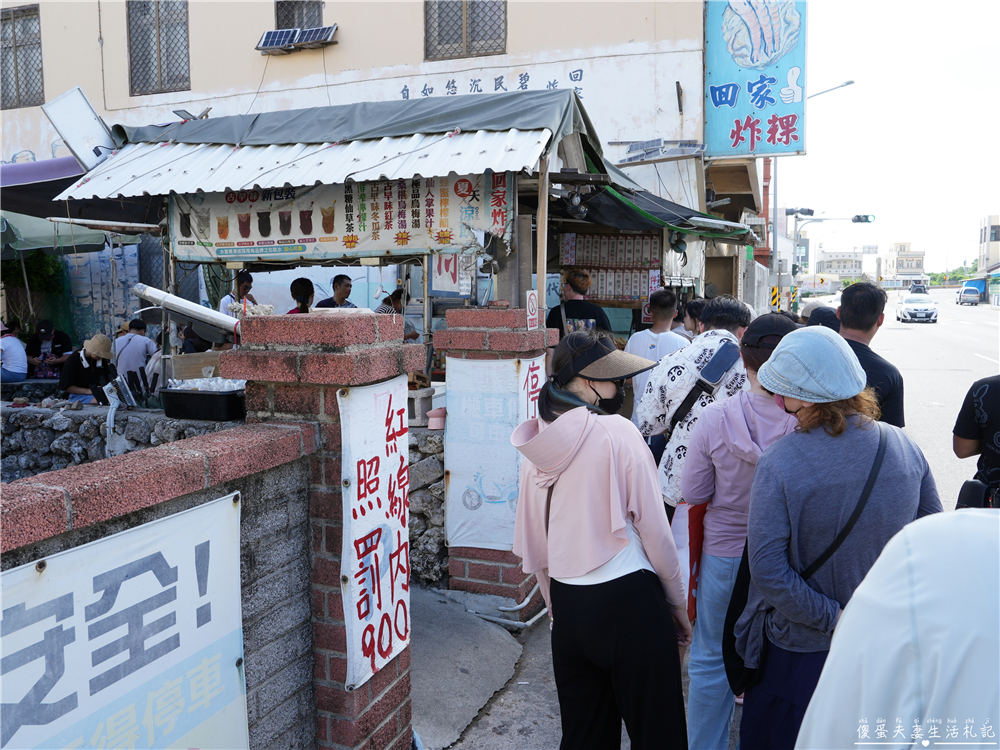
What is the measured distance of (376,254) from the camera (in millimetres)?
6305

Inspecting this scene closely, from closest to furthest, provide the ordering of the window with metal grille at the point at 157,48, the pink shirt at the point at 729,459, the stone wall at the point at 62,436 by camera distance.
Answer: the pink shirt at the point at 729,459, the stone wall at the point at 62,436, the window with metal grille at the point at 157,48

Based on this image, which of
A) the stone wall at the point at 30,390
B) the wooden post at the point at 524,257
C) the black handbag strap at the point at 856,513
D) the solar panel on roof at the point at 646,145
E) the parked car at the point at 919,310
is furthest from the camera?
the parked car at the point at 919,310

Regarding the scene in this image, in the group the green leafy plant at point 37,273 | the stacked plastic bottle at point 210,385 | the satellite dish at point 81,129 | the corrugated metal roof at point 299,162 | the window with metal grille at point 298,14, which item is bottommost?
the stacked plastic bottle at point 210,385

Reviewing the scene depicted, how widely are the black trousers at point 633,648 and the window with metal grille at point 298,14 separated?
12.9 m

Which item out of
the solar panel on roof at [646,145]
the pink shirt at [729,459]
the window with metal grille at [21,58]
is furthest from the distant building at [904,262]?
the pink shirt at [729,459]

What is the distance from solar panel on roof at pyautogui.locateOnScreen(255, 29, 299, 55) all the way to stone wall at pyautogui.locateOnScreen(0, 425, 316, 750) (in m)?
12.0

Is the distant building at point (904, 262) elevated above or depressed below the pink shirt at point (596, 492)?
above

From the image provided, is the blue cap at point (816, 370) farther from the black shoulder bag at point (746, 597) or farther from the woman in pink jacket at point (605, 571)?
the woman in pink jacket at point (605, 571)

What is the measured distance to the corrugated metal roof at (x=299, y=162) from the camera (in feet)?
17.1

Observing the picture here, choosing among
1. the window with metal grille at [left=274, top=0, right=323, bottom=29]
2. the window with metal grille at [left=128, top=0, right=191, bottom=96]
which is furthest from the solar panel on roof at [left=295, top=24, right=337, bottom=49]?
the window with metal grille at [left=128, top=0, right=191, bottom=96]

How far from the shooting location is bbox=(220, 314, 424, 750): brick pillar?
8.38 ft

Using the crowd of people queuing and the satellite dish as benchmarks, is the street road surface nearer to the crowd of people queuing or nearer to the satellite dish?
the crowd of people queuing

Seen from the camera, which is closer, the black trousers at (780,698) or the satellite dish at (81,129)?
the black trousers at (780,698)

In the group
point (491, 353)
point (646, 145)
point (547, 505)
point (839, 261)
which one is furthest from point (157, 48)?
point (839, 261)
